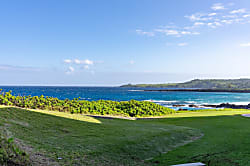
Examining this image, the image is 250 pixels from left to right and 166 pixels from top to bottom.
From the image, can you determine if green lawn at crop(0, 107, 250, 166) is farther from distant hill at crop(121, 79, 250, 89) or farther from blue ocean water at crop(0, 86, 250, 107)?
distant hill at crop(121, 79, 250, 89)

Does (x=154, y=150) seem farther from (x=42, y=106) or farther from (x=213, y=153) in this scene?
(x=42, y=106)

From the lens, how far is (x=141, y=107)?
49.4ft

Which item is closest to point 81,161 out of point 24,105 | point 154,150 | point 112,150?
point 112,150

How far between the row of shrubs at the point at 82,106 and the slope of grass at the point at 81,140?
4.58 metres

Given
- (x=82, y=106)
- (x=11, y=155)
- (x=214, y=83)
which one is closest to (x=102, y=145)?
(x=11, y=155)

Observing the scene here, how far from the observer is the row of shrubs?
10.6m

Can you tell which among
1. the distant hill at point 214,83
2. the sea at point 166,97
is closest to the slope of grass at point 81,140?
the sea at point 166,97

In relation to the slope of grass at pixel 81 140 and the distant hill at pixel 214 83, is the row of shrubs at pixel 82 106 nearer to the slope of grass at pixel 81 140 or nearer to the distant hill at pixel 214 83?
the slope of grass at pixel 81 140

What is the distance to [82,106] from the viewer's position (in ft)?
41.7

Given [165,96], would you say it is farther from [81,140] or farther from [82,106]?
[81,140]

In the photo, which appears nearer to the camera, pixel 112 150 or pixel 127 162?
pixel 127 162

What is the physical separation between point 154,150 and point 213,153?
1474 mm

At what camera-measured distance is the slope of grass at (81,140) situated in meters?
4.51

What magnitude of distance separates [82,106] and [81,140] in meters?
7.45
